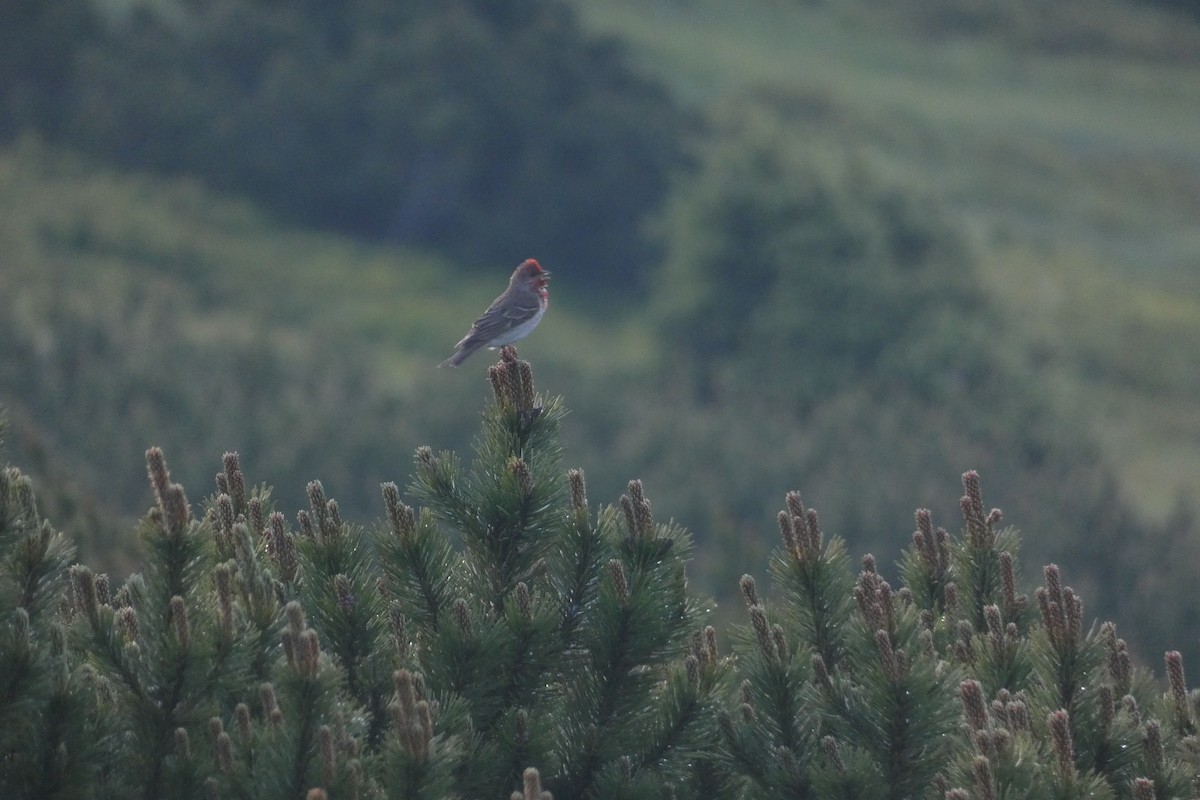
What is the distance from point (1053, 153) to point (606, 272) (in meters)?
21.7

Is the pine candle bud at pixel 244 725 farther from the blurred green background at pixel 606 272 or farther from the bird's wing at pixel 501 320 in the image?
the blurred green background at pixel 606 272

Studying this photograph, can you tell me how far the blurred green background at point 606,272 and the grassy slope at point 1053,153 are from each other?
0.19m

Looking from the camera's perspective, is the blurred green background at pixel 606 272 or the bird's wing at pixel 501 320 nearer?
the bird's wing at pixel 501 320

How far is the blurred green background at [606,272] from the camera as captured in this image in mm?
26078

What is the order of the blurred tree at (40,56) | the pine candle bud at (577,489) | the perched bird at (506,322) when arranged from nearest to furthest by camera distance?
the pine candle bud at (577,489) < the perched bird at (506,322) < the blurred tree at (40,56)

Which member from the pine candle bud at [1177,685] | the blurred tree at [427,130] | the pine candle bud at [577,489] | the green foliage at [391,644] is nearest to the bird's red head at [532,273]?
the green foliage at [391,644]

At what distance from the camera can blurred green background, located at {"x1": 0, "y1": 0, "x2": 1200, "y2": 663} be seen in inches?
1027

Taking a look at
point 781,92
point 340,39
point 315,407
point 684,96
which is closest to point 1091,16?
point 781,92

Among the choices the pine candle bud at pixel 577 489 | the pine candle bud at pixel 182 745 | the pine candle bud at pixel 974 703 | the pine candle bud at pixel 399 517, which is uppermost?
the pine candle bud at pixel 577 489

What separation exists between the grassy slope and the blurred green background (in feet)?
0.61

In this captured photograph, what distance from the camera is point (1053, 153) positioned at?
59250 millimetres

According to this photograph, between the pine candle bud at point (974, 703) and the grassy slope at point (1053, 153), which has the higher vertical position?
the grassy slope at point (1053, 153)

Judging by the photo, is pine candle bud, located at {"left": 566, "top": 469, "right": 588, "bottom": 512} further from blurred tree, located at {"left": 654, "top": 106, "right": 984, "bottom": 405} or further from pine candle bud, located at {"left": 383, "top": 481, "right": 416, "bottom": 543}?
blurred tree, located at {"left": 654, "top": 106, "right": 984, "bottom": 405}

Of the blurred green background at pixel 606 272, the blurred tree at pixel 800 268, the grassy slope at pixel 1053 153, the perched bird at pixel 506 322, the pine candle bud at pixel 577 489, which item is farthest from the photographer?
the grassy slope at pixel 1053 153
